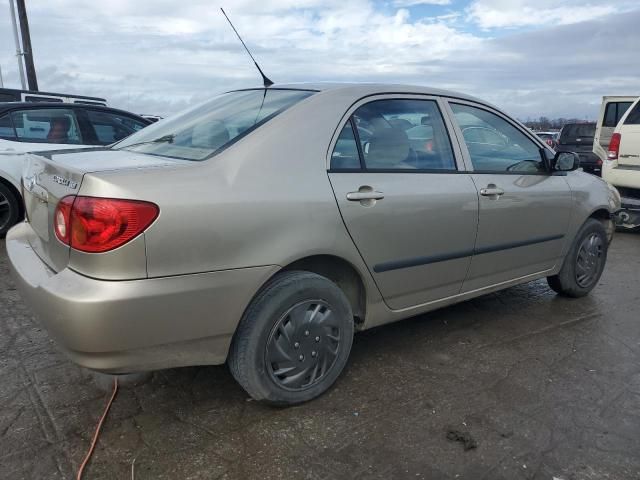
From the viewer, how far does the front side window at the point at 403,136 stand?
2.91 m

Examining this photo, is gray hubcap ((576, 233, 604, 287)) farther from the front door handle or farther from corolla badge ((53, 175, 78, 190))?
corolla badge ((53, 175, 78, 190))

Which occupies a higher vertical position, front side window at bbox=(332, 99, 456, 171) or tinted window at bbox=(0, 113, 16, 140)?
front side window at bbox=(332, 99, 456, 171)

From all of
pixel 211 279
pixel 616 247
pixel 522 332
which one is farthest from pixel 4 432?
pixel 616 247

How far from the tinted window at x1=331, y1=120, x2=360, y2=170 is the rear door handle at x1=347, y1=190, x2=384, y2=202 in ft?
0.50

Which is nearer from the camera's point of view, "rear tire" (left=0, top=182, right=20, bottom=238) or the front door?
the front door

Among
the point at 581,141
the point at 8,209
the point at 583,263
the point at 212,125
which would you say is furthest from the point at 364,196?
the point at 581,141

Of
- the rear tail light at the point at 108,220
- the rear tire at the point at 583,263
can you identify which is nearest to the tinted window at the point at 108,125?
the rear tail light at the point at 108,220

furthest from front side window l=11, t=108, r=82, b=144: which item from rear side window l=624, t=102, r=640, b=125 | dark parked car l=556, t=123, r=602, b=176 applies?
dark parked car l=556, t=123, r=602, b=176

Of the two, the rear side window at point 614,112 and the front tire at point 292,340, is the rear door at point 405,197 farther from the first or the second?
the rear side window at point 614,112

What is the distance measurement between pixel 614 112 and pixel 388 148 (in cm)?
1009

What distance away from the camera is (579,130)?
1320 cm

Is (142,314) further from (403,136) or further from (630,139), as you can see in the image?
(630,139)

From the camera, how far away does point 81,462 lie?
2.25 m

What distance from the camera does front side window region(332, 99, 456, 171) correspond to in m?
2.91
